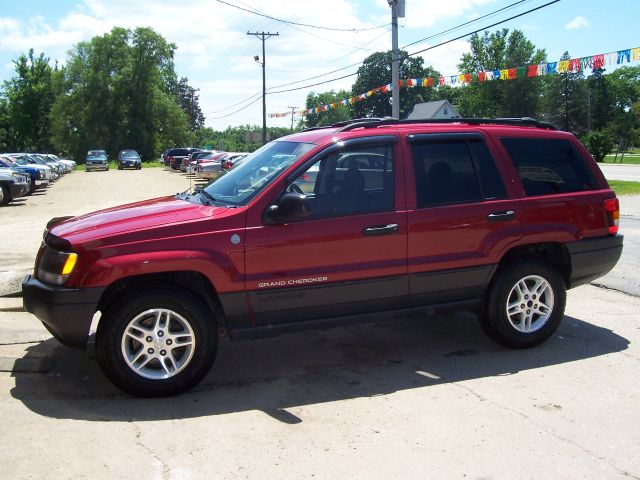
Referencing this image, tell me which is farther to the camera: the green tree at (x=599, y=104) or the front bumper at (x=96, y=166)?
the green tree at (x=599, y=104)

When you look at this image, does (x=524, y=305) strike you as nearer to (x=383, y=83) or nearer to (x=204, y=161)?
(x=204, y=161)

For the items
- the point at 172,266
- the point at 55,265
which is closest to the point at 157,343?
the point at 172,266

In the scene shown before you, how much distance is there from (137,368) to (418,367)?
7.28 feet

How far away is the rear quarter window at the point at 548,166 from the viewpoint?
17.8 feet

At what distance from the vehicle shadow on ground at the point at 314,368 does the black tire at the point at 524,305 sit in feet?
0.52

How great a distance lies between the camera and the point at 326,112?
10331cm

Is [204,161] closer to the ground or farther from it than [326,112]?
closer to the ground

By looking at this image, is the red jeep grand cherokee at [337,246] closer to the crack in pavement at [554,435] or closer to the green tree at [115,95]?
the crack in pavement at [554,435]

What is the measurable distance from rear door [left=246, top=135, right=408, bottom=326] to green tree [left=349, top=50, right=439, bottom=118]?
2678 inches

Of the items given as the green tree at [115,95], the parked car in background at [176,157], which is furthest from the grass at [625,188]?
the green tree at [115,95]

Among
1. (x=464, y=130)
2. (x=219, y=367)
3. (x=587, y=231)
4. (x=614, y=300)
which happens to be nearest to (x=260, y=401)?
(x=219, y=367)

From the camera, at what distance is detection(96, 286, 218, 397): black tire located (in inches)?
167

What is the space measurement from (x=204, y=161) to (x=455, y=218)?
1244 inches

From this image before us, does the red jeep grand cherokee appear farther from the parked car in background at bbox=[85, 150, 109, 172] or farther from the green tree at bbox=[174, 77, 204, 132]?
the green tree at bbox=[174, 77, 204, 132]
